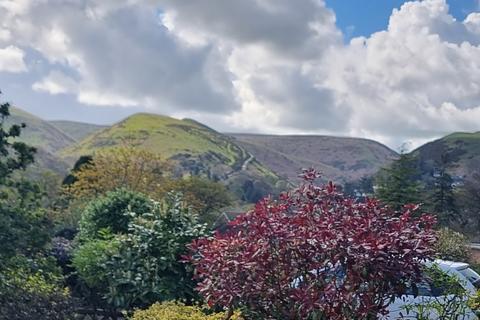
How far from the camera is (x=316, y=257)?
5.15 m

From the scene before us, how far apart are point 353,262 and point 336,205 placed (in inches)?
32.2

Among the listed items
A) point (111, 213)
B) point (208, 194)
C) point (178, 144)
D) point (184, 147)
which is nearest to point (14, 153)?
point (111, 213)

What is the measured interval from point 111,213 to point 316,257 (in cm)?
769

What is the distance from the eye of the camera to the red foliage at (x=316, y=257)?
4.93 metres

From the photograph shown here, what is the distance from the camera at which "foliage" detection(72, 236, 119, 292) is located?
9828 mm

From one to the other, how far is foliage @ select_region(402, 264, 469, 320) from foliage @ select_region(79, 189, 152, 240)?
6.52 meters

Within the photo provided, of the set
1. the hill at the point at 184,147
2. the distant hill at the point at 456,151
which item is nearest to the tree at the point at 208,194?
the distant hill at the point at 456,151

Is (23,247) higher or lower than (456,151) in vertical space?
lower

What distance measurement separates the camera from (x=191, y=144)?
152 m

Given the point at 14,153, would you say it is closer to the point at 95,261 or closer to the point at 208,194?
the point at 95,261

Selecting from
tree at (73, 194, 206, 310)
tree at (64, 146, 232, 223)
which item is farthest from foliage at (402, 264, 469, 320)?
tree at (64, 146, 232, 223)

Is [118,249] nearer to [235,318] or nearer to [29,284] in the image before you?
[29,284]

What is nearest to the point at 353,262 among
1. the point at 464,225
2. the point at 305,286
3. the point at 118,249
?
the point at 305,286

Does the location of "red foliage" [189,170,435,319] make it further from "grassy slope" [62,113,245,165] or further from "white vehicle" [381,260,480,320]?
"grassy slope" [62,113,245,165]
